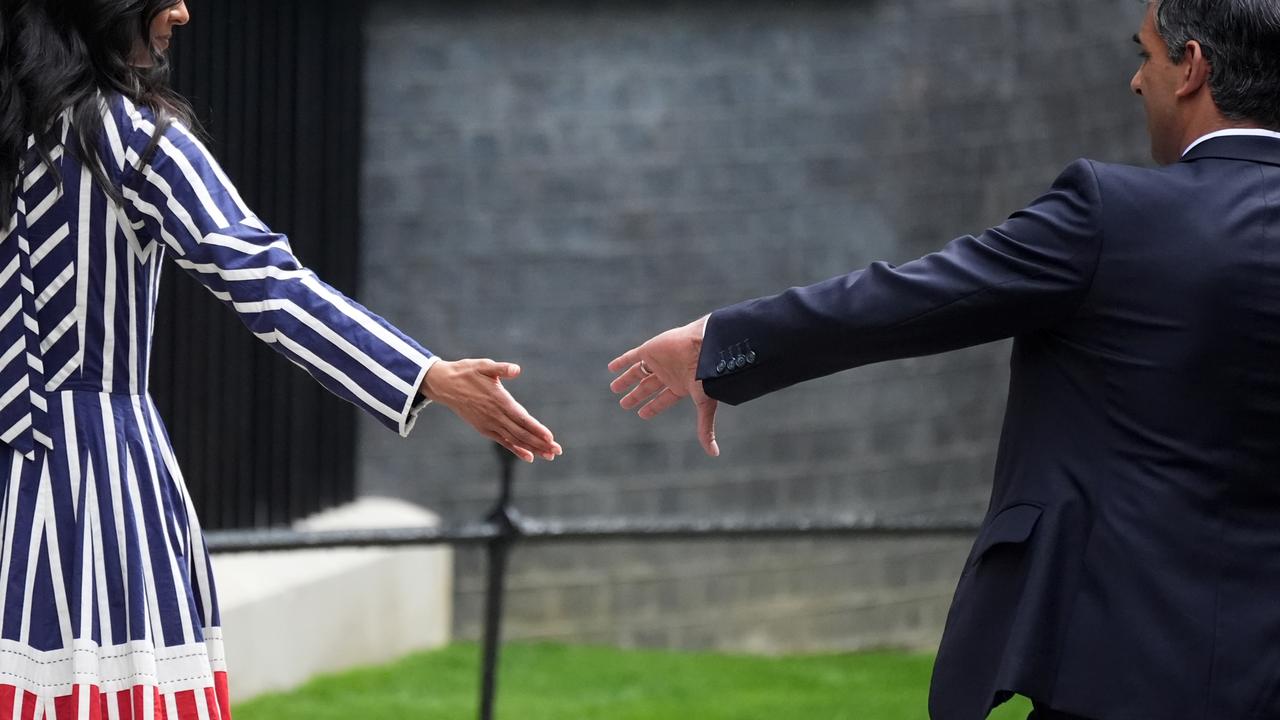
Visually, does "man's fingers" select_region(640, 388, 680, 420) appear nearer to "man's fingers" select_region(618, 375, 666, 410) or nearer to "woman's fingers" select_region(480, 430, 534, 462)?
"man's fingers" select_region(618, 375, 666, 410)

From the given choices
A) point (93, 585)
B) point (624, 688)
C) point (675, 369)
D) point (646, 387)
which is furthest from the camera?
point (624, 688)

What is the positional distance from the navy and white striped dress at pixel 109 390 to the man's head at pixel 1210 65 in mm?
1002

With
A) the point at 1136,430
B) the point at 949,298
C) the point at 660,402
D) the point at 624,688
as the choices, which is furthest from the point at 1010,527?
the point at 624,688

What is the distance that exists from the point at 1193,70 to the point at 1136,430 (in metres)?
0.46

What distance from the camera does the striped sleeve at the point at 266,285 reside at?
1952 millimetres

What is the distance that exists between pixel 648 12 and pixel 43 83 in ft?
14.5

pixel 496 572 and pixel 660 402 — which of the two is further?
pixel 496 572

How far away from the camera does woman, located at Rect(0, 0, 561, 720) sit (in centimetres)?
197

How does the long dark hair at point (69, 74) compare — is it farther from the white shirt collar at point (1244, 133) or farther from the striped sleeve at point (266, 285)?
the white shirt collar at point (1244, 133)

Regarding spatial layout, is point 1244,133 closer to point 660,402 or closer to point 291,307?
point 660,402

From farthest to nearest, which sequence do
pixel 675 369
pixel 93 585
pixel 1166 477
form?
pixel 675 369, pixel 93 585, pixel 1166 477

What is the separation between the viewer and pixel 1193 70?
6.38 ft

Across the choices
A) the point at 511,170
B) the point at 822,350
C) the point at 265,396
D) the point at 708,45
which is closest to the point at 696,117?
the point at 708,45

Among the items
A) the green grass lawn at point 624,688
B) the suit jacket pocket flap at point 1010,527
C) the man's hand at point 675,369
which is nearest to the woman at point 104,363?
the man's hand at point 675,369
